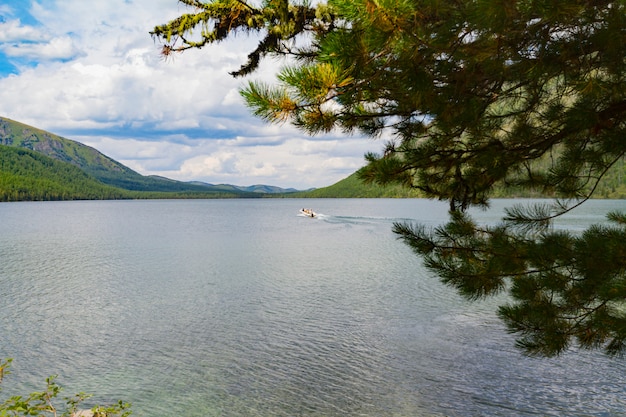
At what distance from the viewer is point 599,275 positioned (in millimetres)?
5754

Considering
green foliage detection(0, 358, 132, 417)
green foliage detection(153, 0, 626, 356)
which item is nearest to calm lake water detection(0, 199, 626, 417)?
green foliage detection(0, 358, 132, 417)

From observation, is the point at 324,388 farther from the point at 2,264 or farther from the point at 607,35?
the point at 2,264

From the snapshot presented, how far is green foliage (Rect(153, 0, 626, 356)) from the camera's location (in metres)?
4.30

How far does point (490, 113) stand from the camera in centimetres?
656

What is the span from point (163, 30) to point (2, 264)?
32.7 meters

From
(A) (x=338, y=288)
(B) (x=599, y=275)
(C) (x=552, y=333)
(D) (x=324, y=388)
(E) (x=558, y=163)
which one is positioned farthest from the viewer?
(A) (x=338, y=288)

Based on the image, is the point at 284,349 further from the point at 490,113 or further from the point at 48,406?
the point at 490,113

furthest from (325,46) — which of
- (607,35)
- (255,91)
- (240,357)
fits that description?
(240,357)

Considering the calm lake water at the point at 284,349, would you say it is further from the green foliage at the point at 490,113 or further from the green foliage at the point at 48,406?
the green foliage at the point at 490,113

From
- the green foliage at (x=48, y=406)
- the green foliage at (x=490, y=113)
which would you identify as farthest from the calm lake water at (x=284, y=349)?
the green foliage at (x=490, y=113)

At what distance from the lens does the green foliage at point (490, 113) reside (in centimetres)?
430

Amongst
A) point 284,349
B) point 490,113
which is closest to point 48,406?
point 490,113

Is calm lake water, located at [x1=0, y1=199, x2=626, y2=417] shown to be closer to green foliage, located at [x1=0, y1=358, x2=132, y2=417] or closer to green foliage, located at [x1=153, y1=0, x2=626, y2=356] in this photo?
green foliage, located at [x1=0, y1=358, x2=132, y2=417]

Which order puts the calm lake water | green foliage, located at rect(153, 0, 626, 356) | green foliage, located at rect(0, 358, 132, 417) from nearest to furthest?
green foliage, located at rect(153, 0, 626, 356), green foliage, located at rect(0, 358, 132, 417), the calm lake water
